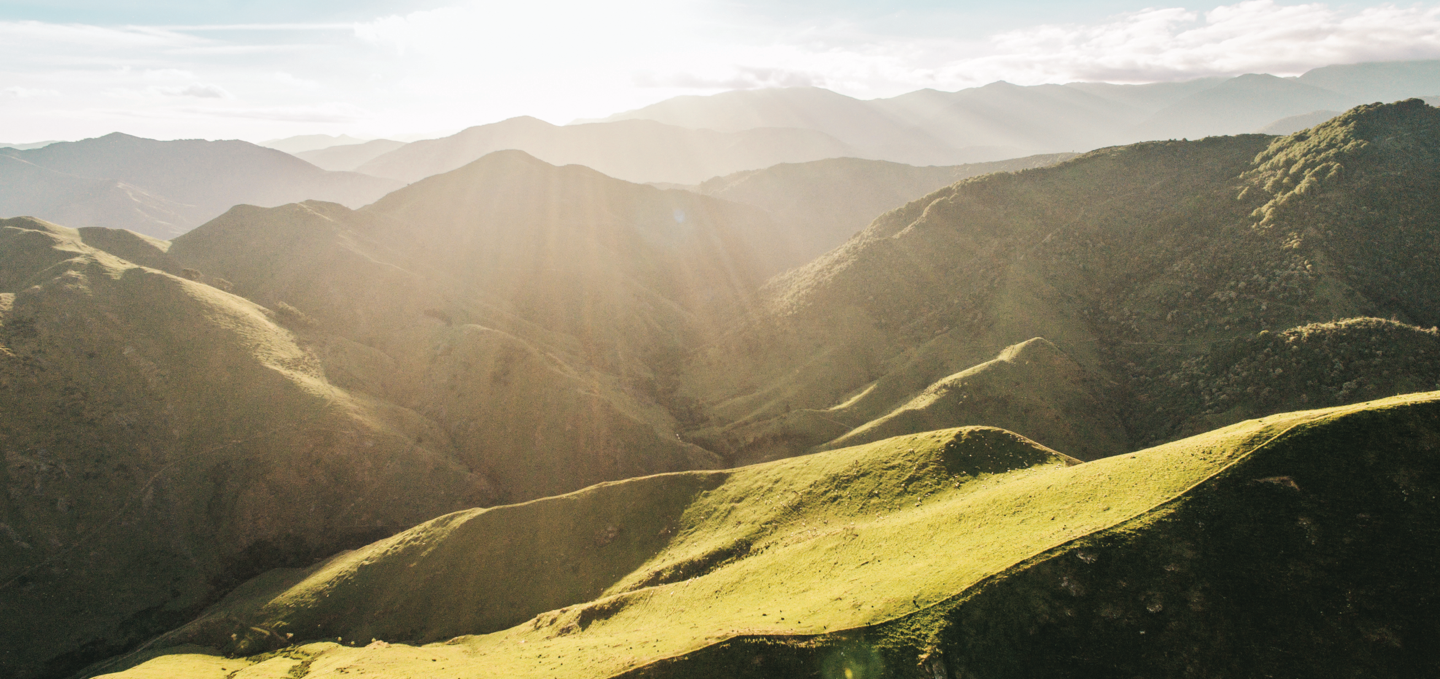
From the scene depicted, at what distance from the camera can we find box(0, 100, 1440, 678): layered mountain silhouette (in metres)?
24.5

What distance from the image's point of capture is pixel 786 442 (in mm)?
80312

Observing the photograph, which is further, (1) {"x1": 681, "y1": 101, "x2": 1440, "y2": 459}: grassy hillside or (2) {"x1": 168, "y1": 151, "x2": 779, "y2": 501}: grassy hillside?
(2) {"x1": 168, "y1": 151, "x2": 779, "y2": 501}: grassy hillside

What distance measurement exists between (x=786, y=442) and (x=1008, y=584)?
55082 millimetres

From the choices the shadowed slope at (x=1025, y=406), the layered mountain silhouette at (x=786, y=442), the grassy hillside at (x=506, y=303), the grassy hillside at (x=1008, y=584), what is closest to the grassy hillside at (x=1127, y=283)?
the layered mountain silhouette at (x=786, y=442)

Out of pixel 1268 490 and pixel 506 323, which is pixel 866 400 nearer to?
pixel 1268 490

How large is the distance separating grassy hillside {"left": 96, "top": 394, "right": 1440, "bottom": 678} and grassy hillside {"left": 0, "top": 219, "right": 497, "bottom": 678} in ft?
46.7

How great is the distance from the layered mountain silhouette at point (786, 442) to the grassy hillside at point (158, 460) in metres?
0.40

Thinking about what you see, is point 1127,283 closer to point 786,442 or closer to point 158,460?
point 786,442

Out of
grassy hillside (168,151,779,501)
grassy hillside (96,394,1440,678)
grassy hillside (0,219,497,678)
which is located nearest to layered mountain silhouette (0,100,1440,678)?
grassy hillside (96,394,1440,678)

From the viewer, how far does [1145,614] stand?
23781mm

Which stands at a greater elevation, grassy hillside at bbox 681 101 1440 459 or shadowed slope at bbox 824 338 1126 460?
grassy hillside at bbox 681 101 1440 459

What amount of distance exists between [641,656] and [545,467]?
56.0 m

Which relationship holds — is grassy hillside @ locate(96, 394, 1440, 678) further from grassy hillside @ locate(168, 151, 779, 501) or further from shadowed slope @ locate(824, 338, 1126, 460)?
grassy hillside @ locate(168, 151, 779, 501)

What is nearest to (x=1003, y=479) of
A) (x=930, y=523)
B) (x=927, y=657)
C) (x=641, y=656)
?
(x=930, y=523)
